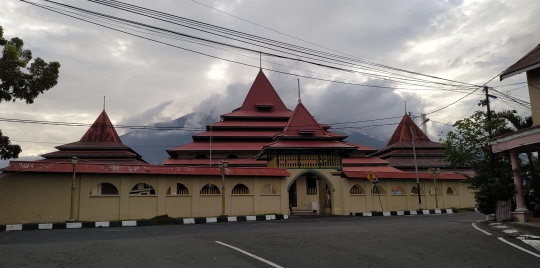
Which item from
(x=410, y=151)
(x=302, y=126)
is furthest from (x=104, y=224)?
(x=410, y=151)

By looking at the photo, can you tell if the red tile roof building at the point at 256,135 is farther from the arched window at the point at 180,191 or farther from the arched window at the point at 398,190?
the arched window at the point at 180,191

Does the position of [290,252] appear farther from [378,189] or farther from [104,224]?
[378,189]

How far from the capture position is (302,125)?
30.8 meters

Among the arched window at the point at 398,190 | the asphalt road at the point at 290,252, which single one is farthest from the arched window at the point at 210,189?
the asphalt road at the point at 290,252

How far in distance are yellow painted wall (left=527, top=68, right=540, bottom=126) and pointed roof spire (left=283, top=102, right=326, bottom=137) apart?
16068mm

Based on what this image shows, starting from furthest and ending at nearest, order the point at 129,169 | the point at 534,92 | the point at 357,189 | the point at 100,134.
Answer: the point at 100,134 → the point at 357,189 → the point at 129,169 → the point at 534,92

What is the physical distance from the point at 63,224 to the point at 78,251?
11496 millimetres

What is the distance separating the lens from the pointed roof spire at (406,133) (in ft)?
150

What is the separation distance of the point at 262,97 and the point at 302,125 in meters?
13.9

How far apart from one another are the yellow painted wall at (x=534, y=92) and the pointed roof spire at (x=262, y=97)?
97.3 feet

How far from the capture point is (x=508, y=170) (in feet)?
52.3

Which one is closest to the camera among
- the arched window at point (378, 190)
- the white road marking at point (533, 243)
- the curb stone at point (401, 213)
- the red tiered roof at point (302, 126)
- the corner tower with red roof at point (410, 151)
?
the white road marking at point (533, 243)

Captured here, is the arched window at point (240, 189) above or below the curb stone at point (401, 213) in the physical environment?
above

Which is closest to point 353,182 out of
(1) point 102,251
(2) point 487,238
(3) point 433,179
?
(3) point 433,179
